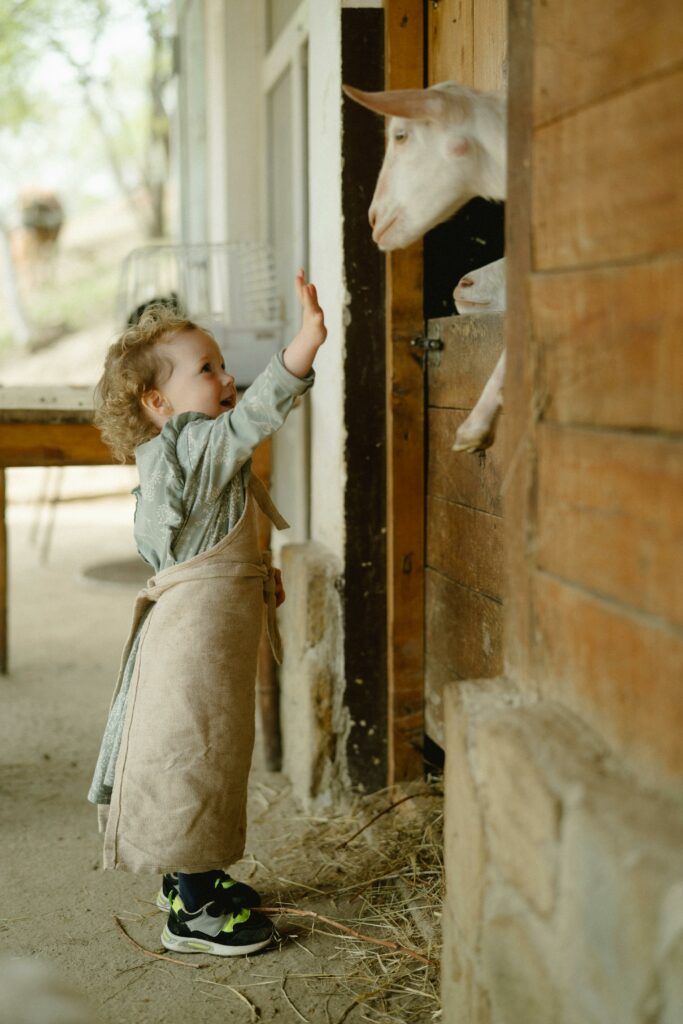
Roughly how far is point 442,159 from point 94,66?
1054cm

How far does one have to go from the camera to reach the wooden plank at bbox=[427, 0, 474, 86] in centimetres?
229

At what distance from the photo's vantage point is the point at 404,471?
2.54m

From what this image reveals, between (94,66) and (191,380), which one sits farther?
(94,66)

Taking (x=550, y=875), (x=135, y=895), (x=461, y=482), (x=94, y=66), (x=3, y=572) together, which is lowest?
(x=135, y=895)

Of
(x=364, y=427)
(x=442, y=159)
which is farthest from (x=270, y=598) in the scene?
(x=442, y=159)


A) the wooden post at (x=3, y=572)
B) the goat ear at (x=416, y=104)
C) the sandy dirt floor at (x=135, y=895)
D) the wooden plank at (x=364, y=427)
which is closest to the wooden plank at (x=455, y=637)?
the wooden plank at (x=364, y=427)

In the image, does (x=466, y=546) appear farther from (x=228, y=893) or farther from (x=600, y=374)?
(x=600, y=374)

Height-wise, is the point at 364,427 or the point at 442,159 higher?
the point at 442,159

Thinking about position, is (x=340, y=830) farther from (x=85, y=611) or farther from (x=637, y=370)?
(x=85, y=611)

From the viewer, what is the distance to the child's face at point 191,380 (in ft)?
6.94

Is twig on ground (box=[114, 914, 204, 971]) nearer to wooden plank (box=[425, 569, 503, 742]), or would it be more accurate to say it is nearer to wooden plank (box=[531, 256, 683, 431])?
wooden plank (box=[425, 569, 503, 742])

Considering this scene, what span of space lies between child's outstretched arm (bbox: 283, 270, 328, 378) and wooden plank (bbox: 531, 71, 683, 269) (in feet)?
1.94

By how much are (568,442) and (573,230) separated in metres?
0.24

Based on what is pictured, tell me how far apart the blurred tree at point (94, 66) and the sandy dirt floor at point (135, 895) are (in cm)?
640
